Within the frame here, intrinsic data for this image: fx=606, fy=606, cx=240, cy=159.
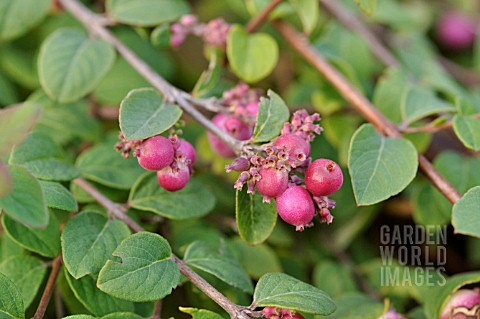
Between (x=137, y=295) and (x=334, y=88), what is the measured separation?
33.3 inches

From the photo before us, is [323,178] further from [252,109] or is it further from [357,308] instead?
[357,308]

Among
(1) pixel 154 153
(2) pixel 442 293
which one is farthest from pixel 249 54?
(2) pixel 442 293

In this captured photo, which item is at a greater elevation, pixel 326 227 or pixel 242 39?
pixel 242 39

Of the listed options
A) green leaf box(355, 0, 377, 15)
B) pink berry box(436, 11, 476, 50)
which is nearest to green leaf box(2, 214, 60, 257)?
green leaf box(355, 0, 377, 15)

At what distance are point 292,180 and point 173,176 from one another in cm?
20

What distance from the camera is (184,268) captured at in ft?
3.25

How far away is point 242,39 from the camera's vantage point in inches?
58.2

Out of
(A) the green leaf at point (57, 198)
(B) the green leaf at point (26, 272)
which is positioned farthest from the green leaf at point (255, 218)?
(B) the green leaf at point (26, 272)

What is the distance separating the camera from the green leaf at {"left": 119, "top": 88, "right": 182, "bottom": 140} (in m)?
0.96

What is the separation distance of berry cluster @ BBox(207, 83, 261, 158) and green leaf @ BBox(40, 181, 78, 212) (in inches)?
11.7

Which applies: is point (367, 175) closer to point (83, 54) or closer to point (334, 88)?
point (334, 88)

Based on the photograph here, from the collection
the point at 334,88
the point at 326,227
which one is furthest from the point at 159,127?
the point at 326,227

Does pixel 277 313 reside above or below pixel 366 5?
below

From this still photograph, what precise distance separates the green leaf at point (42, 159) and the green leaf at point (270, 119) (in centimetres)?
37
